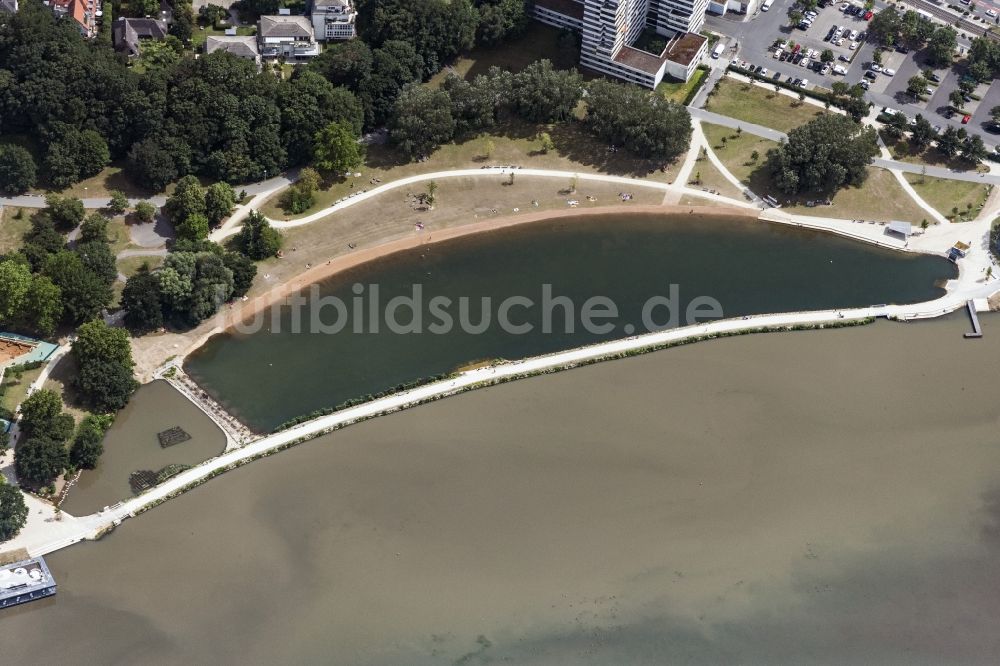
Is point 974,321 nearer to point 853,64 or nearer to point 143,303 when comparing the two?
point 853,64

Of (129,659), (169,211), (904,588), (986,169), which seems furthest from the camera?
(986,169)

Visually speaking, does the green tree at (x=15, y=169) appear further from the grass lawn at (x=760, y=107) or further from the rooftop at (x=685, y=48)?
the grass lawn at (x=760, y=107)

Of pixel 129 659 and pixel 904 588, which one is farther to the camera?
pixel 904 588

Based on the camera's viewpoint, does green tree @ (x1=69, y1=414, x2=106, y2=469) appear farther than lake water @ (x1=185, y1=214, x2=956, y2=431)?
No

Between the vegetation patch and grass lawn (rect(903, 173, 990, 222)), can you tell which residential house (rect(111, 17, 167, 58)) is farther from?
grass lawn (rect(903, 173, 990, 222))

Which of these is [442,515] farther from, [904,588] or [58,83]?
[58,83]

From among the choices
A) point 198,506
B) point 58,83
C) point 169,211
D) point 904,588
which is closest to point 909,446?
point 904,588

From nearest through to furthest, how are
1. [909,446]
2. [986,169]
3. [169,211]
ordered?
[909,446] < [169,211] < [986,169]

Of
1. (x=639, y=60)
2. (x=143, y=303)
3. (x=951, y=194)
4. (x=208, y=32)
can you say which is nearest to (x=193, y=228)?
(x=143, y=303)

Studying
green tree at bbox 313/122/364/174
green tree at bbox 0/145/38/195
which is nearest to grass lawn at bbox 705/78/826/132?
green tree at bbox 313/122/364/174
